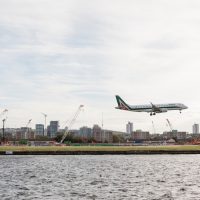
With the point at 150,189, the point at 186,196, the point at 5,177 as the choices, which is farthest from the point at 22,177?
the point at 186,196

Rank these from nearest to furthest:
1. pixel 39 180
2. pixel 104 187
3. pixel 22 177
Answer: pixel 104 187 < pixel 39 180 < pixel 22 177

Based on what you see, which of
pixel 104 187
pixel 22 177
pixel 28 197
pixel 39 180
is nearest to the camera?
pixel 28 197

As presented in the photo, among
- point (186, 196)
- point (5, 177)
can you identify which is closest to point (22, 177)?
point (5, 177)

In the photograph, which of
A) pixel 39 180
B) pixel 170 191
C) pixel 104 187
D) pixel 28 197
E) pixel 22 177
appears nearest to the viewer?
pixel 28 197

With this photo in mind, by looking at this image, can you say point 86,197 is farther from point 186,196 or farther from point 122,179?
point 122,179

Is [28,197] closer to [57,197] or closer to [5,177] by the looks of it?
[57,197]

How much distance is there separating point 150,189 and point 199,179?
22.3 meters

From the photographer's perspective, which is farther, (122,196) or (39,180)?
(39,180)

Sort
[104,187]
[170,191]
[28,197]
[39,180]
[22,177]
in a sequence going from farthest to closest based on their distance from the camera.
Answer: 1. [22,177]
2. [39,180]
3. [104,187]
4. [170,191]
5. [28,197]

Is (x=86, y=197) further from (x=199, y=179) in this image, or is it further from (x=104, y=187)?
(x=199, y=179)

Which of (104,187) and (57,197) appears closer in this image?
(57,197)

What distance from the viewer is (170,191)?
273 feet

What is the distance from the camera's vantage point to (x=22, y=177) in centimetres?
10912

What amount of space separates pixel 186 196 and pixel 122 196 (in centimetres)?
872
